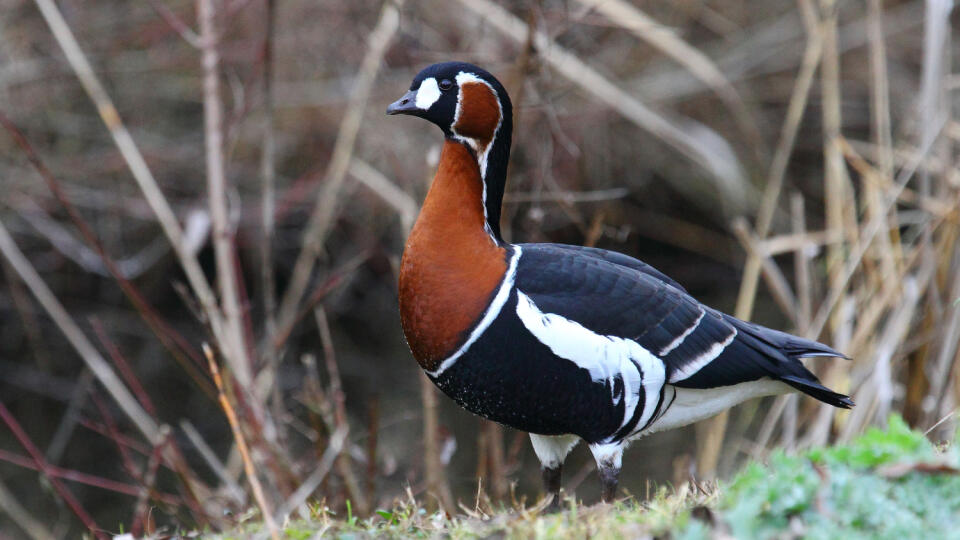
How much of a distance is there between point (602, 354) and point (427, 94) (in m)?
1.11

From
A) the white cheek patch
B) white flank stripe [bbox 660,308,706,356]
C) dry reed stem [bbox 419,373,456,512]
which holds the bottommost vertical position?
dry reed stem [bbox 419,373,456,512]

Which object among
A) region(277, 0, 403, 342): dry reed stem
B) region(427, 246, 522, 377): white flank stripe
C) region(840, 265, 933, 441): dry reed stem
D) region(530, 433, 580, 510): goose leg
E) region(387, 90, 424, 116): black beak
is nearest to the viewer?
region(427, 246, 522, 377): white flank stripe

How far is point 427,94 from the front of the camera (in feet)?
12.9

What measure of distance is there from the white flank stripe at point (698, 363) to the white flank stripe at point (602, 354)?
0.06m

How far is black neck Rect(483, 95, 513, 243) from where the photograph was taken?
13.1 ft

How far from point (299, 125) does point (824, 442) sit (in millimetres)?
6109

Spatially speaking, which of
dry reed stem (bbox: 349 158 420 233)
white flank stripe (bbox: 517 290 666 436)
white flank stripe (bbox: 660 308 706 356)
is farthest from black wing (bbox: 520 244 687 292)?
dry reed stem (bbox: 349 158 420 233)

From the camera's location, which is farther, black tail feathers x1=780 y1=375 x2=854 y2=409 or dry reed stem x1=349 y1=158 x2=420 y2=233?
dry reed stem x1=349 y1=158 x2=420 y2=233

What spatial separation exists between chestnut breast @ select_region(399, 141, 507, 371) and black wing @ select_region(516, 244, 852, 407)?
0.16 m

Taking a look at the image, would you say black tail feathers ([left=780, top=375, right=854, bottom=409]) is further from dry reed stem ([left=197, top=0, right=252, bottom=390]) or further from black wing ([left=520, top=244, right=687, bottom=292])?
dry reed stem ([left=197, top=0, right=252, bottom=390])

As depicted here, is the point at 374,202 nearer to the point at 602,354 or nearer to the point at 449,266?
the point at 449,266

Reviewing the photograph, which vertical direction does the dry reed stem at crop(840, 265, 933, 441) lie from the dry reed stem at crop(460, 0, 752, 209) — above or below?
→ below

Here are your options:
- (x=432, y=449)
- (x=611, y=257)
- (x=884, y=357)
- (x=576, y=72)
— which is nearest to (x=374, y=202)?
(x=576, y=72)

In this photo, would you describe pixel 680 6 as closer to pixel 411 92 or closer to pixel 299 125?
pixel 299 125
